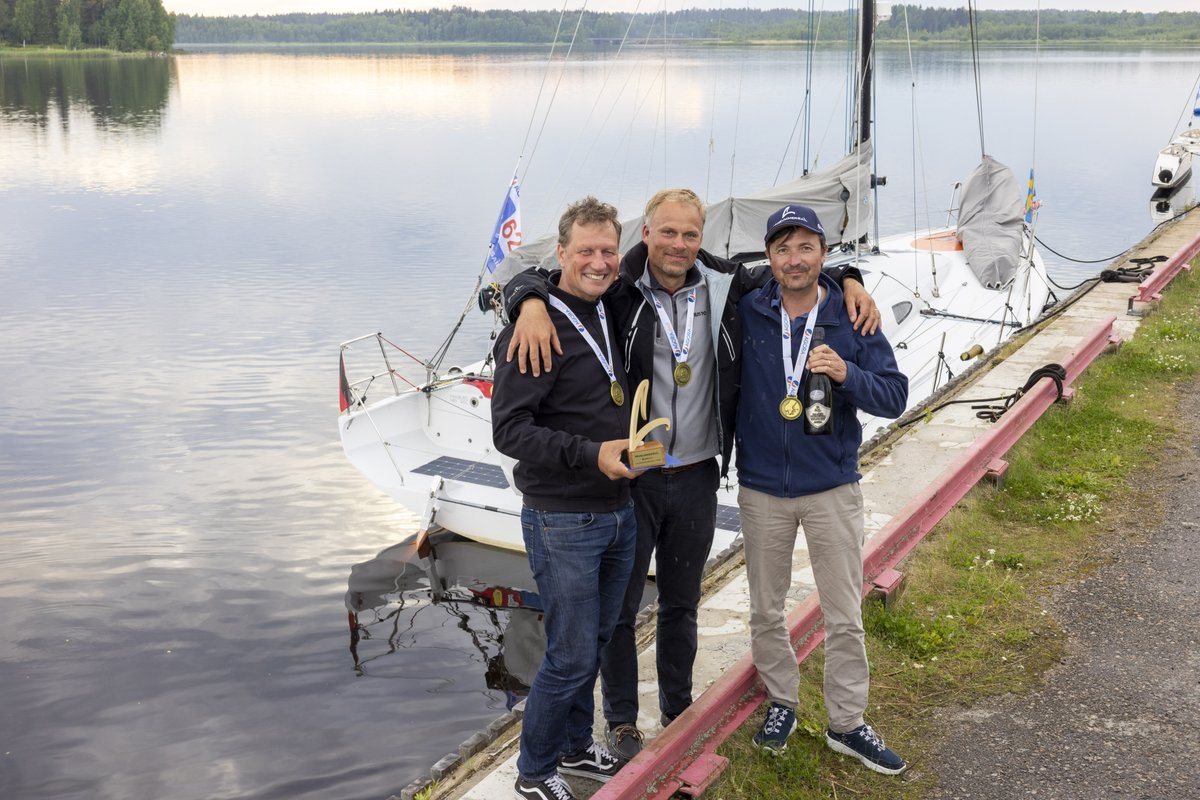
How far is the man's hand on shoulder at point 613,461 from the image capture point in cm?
379

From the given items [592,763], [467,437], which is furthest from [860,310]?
[467,437]

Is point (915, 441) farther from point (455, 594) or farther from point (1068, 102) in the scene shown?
point (1068, 102)

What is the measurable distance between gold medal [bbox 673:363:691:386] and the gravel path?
1996 millimetres

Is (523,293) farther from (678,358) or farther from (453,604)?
(453,604)

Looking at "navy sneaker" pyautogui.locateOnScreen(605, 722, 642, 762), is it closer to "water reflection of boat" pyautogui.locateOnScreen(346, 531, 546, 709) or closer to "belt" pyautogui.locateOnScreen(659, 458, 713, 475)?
"belt" pyautogui.locateOnScreen(659, 458, 713, 475)

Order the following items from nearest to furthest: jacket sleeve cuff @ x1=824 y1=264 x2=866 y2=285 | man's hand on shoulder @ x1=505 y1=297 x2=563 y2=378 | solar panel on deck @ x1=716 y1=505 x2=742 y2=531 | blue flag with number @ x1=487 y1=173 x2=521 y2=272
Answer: man's hand on shoulder @ x1=505 y1=297 x2=563 y2=378, jacket sleeve cuff @ x1=824 y1=264 x2=866 y2=285, solar panel on deck @ x1=716 y1=505 x2=742 y2=531, blue flag with number @ x1=487 y1=173 x2=521 y2=272

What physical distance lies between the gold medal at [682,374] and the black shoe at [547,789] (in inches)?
64.2

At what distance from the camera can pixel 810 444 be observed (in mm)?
4391

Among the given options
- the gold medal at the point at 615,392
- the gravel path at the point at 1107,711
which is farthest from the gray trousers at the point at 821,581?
the gold medal at the point at 615,392

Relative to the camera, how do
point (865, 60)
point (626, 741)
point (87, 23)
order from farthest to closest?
point (87, 23) → point (865, 60) → point (626, 741)

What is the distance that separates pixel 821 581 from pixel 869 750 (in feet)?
2.47

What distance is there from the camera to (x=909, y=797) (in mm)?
4551

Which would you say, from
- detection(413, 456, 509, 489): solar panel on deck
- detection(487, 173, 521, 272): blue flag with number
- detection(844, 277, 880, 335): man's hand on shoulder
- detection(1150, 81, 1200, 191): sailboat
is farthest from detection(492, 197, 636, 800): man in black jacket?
detection(1150, 81, 1200, 191): sailboat

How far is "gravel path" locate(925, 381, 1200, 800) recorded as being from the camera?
461 cm
